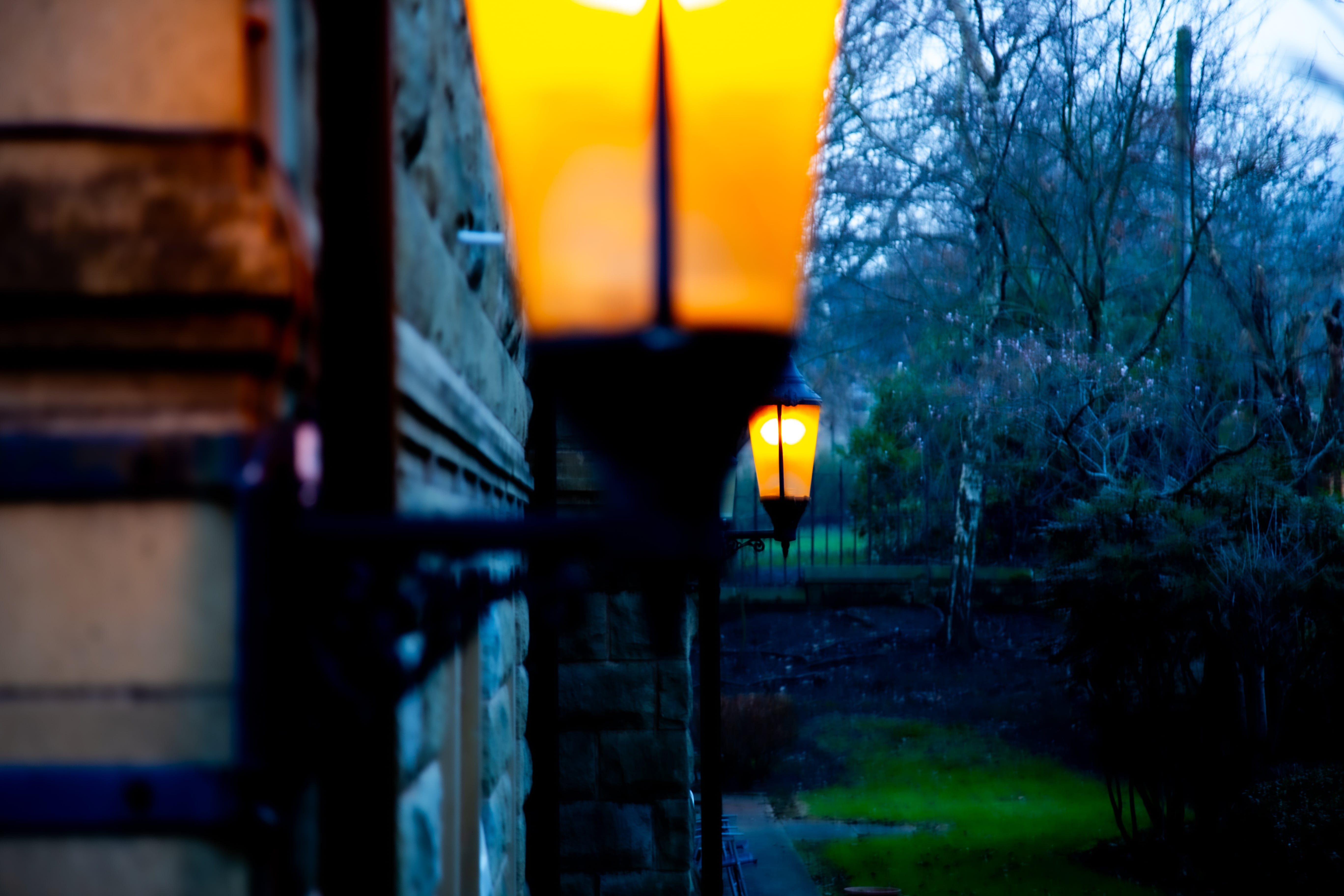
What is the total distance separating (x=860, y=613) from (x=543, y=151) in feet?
60.7

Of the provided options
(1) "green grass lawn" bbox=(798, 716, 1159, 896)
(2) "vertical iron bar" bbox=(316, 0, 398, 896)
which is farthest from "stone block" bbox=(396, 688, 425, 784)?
(1) "green grass lawn" bbox=(798, 716, 1159, 896)

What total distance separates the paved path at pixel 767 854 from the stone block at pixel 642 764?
187 inches

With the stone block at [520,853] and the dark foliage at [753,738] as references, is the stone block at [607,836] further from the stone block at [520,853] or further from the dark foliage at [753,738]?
the dark foliage at [753,738]

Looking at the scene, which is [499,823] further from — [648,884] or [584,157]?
[648,884]

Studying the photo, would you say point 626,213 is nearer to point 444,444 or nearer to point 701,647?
point 444,444

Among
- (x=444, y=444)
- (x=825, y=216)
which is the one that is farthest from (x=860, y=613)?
(x=444, y=444)

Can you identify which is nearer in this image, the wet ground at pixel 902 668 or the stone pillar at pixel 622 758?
the stone pillar at pixel 622 758

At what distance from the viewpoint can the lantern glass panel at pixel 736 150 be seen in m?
1.16

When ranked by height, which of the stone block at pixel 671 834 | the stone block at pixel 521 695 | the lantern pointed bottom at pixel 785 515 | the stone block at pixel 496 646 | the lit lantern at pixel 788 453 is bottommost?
the stone block at pixel 671 834

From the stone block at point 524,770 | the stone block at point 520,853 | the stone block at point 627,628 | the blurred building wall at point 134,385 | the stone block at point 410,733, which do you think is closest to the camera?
the blurred building wall at point 134,385

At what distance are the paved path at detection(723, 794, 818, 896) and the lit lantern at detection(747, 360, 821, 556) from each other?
4253mm

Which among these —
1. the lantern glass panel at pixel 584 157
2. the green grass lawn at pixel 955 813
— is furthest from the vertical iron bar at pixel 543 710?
the green grass lawn at pixel 955 813

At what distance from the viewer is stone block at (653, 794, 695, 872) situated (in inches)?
198

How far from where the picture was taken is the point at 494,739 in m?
2.71
